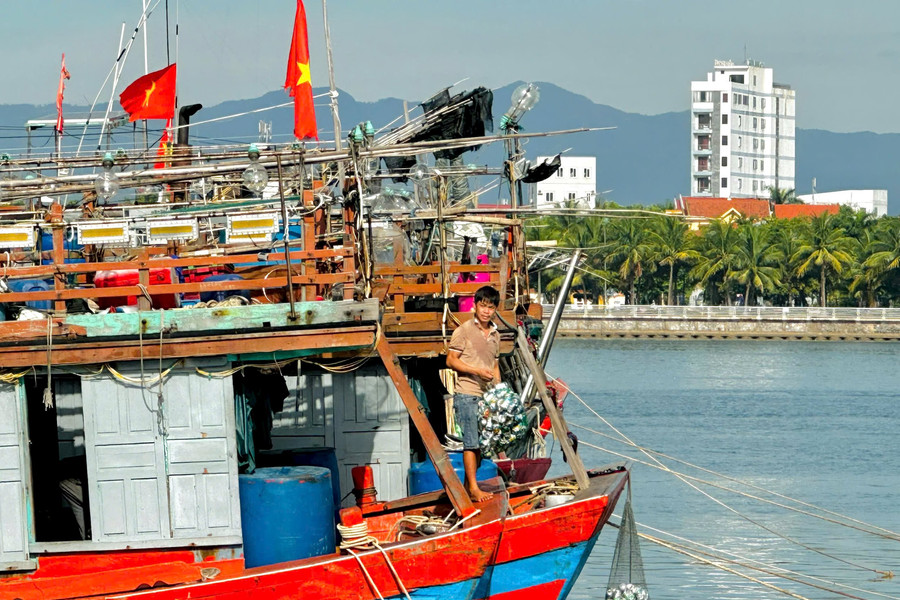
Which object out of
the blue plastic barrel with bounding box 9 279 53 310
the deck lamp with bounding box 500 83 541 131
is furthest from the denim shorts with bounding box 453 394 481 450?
the deck lamp with bounding box 500 83 541 131

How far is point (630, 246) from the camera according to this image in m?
78.7

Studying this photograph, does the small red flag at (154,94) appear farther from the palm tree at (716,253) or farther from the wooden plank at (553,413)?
the palm tree at (716,253)

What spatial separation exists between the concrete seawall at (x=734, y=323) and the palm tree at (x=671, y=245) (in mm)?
3903

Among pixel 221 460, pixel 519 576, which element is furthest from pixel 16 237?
pixel 519 576

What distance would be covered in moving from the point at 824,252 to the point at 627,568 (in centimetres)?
6707

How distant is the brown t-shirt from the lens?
394 inches

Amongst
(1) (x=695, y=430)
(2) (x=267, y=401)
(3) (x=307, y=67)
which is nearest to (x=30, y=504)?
(2) (x=267, y=401)

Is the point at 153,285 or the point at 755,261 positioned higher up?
the point at 153,285

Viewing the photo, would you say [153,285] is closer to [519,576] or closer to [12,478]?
[12,478]

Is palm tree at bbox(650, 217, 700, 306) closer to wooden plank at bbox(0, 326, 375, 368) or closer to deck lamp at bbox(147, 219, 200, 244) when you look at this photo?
deck lamp at bbox(147, 219, 200, 244)

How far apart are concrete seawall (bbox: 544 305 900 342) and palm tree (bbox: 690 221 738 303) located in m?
2.99

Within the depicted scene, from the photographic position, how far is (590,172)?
16088 cm

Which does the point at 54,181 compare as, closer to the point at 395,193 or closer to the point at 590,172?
the point at 395,193

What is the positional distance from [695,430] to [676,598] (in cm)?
1941
